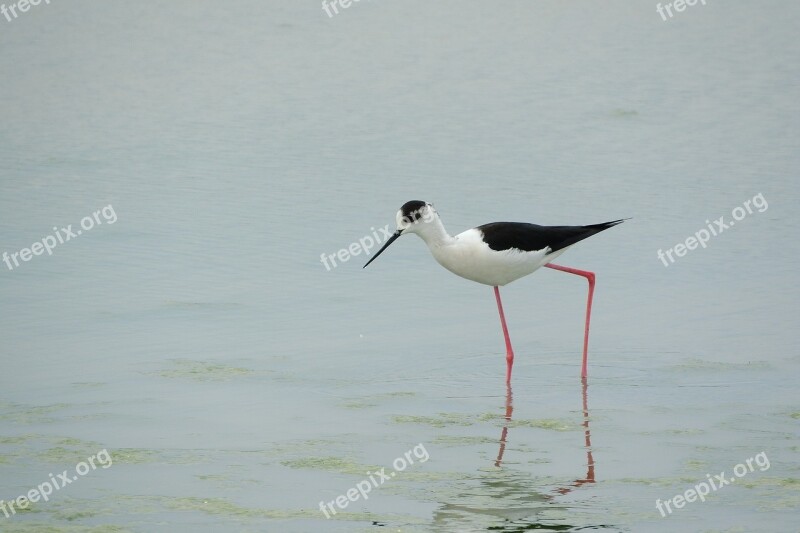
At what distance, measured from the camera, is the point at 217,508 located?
5840mm

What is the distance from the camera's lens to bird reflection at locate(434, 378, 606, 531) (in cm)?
562

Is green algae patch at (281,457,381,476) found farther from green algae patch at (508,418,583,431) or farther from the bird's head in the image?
the bird's head

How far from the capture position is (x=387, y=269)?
9938 mm

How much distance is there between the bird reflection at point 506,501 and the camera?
5.62 metres

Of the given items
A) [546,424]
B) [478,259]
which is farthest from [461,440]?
[478,259]

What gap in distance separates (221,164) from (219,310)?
337cm

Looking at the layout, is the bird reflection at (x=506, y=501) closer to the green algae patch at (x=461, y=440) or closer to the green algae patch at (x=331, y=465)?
the green algae patch at (x=461, y=440)

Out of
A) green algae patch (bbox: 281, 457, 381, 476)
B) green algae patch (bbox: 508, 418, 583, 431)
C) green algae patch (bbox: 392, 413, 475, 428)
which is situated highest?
green algae patch (bbox: 281, 457, 381, 476)

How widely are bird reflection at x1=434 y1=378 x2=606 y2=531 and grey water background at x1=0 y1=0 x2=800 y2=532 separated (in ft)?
0.06

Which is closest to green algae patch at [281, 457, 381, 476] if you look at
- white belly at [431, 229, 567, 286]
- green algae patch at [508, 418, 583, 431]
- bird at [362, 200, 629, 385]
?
green algae patch at [508, 418, 583, 431]

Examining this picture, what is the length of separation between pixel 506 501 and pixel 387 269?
13.9 ft

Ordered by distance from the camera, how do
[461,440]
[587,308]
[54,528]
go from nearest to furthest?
[54,528] < [461,440] < [587,308]

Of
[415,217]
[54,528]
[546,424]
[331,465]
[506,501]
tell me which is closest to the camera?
[54,528]

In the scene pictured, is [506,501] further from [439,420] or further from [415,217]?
[415,217]
